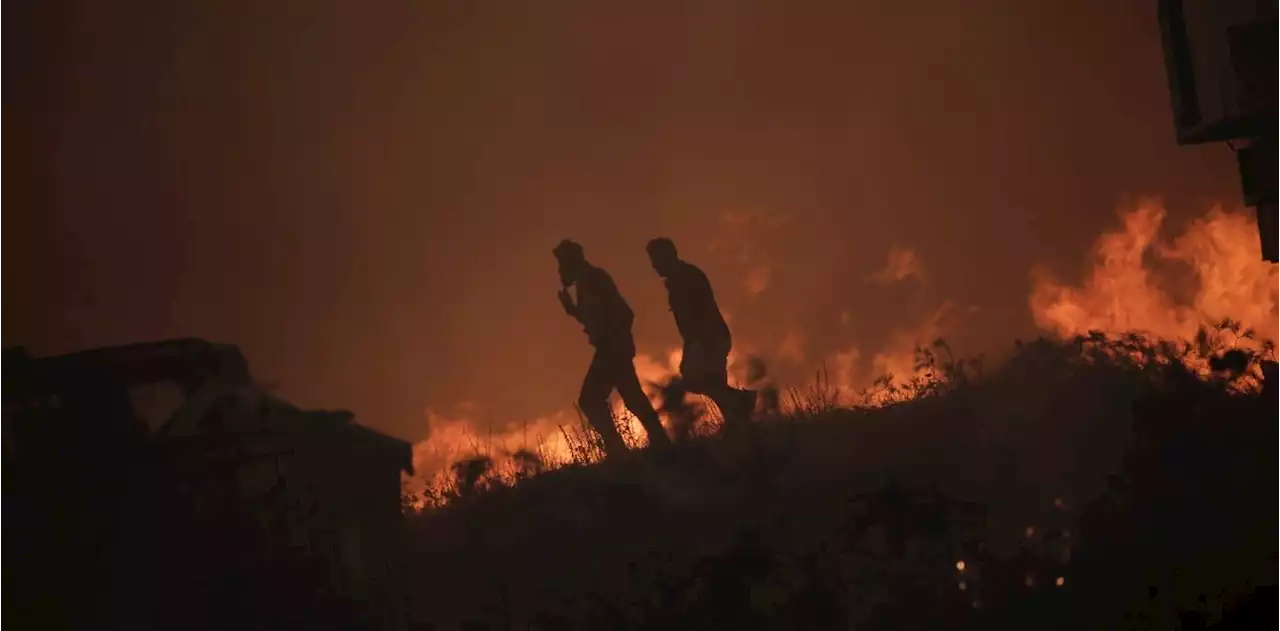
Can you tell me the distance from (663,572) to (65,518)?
382 centimetres

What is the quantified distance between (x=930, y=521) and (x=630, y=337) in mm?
4570

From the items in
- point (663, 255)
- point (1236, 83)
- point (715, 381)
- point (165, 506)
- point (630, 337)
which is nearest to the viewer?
point (1236, 83)

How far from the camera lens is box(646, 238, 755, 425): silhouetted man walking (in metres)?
9.45

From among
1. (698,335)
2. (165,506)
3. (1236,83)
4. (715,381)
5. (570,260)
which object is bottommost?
(165,506)

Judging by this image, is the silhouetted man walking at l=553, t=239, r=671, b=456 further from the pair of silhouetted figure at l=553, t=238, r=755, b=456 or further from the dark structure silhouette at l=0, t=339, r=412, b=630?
the dark structure silhouette at l=0, t=339, r=412, b=630

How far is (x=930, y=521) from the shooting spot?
5.69m

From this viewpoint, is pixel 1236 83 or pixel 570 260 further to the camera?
pixel 570 260

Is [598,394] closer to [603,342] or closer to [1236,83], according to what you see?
[603,342]

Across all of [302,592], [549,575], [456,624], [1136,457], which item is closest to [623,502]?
[549,575]

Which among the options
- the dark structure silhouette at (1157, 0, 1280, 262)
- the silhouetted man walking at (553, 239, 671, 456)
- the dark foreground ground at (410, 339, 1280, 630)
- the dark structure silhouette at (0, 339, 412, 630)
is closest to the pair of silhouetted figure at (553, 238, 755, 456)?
the silhouetted man walking at (553, 239, 671, 456)

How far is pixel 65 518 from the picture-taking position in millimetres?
6859

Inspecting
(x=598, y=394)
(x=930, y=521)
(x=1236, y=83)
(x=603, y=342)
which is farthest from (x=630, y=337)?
(x=1236, y=83)

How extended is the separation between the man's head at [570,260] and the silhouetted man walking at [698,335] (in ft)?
2.20

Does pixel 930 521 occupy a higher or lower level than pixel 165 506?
lower
